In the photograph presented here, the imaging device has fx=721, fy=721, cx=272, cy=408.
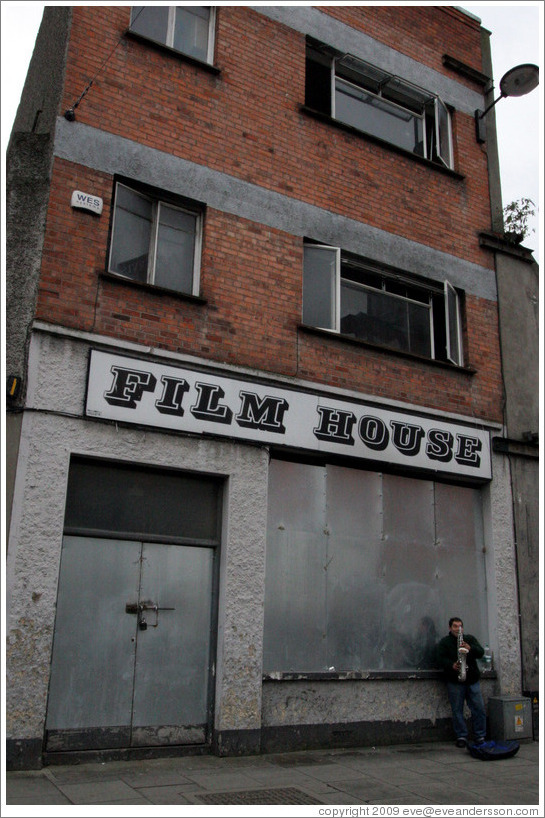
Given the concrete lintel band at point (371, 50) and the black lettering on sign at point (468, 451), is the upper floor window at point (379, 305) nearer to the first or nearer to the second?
the black lettering on sign at point (468, 451)

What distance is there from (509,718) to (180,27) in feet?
33.1

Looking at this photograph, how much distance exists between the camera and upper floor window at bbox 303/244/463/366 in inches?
393

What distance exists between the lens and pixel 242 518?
8.34 metres

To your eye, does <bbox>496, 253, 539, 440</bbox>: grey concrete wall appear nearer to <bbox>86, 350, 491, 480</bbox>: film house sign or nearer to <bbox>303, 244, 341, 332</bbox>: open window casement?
<bbox>86, 350, 491, 480</bbox>: film house sign

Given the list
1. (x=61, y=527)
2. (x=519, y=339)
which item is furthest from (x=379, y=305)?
(x=61, y=527)

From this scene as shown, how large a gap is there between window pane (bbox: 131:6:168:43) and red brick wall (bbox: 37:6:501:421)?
0.23 meters

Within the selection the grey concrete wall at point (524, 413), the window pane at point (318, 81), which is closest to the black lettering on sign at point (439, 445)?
the grey concrete wall at point (524, 413)

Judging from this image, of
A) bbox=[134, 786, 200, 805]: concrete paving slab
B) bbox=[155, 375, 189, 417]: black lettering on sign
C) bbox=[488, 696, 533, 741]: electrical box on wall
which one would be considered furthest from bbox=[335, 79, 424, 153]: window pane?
bbox=[134, 786, 200, 805]: concrete paving slab

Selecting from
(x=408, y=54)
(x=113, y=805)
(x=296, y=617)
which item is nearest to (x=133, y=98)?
(x=408, y=54)

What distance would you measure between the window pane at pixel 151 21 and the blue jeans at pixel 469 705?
9220mm

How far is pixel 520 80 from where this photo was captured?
11.0 m

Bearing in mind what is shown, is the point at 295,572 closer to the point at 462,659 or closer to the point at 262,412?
the point at 262,412

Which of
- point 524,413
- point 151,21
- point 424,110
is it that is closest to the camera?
point 151,21

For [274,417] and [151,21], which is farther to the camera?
[151,21]
